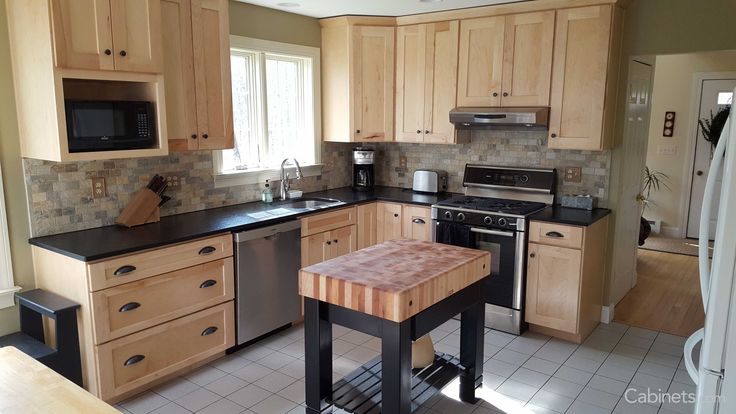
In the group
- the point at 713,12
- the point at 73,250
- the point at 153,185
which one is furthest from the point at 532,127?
the point at 73,250

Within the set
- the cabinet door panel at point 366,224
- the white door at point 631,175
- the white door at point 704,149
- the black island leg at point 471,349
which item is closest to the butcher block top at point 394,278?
the black island leg at point 471,349

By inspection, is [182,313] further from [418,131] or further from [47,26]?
[418,131]

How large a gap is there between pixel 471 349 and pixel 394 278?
82cm

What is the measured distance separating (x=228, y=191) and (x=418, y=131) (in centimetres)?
171

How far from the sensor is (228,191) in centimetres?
411

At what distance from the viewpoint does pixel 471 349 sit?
116 inches

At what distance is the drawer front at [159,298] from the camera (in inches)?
110

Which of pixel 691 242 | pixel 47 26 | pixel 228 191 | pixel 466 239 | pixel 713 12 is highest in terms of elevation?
pixel 713 12

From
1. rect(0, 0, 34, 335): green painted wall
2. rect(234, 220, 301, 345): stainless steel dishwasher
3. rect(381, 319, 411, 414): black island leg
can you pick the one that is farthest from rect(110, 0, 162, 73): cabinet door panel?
rect(381, 319, 411, 414): black island leg

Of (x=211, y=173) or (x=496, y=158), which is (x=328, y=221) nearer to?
(x=211, y=173)

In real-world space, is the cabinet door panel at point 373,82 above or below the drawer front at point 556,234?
above

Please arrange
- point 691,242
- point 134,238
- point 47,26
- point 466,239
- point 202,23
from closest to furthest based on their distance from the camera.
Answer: point 47,26 < point 134,238 < point 202,23 < point 466,239 < point 691,242

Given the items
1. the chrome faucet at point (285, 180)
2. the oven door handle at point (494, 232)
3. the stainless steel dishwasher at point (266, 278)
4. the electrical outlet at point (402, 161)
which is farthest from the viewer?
the electrical outlet at point (402, 161)

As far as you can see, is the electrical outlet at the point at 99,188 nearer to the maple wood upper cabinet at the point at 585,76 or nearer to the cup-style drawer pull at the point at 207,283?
the cup-style drawer pull at the point at 207,283
